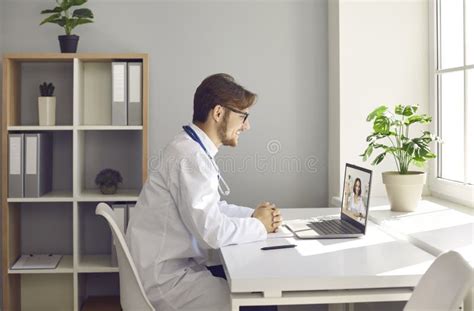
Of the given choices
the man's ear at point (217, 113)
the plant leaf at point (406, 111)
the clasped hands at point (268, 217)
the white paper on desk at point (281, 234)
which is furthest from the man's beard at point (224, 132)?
the plant leaf at point (406, 111)

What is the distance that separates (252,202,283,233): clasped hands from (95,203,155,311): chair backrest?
0.53 m

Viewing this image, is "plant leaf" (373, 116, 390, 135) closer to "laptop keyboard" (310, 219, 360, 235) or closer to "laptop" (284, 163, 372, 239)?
"laptop" (284, 163, 372, 239)

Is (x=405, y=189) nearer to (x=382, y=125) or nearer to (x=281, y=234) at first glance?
(x=382, y=125)

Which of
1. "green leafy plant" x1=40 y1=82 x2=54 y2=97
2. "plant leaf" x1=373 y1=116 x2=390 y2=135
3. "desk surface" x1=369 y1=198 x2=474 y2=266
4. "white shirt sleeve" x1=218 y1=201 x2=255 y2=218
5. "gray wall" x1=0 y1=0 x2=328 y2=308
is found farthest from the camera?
"gray wall" x1=0 y1=0 x2=328 y2=308

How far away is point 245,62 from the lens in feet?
11.5

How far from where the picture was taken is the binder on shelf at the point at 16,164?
3172mm

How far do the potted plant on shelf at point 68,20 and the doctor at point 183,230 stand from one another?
1.21m

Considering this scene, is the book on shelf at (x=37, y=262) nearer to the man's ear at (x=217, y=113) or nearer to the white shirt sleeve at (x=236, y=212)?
the white shirt sleeve at (x=236, y=212)

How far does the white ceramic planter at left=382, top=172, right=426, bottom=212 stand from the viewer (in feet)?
8.85

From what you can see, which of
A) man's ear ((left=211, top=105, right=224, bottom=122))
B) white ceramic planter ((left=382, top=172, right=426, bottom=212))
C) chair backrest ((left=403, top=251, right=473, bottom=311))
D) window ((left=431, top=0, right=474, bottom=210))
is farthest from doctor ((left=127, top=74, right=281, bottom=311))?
window ((left=431, top=0, right=474, bottom=210))

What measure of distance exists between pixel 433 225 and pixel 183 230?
0.96 m

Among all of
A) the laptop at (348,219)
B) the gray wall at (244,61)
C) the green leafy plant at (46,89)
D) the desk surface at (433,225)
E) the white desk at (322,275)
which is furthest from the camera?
the gray wall at (244,61)

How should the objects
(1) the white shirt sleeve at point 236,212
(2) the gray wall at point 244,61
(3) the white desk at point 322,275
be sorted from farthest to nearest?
(2) the gray wall at point 244,61
(1) the white shirt sleeve at point 236,212
(3) the white desk at point 322,275

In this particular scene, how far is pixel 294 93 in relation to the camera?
3531mm
